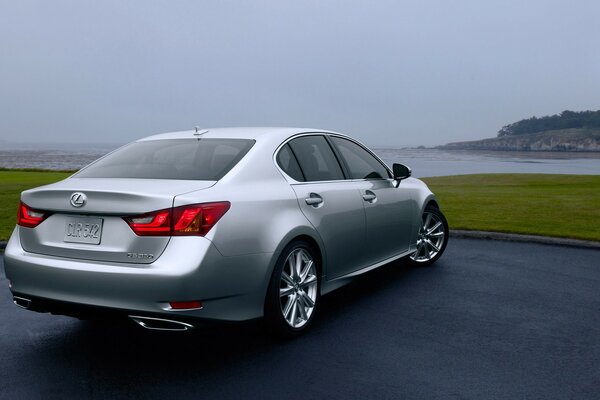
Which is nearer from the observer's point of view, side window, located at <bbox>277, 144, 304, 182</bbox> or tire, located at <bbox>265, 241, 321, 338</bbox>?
tire, located at <bbox>265, 241, 321, 338</bbox>

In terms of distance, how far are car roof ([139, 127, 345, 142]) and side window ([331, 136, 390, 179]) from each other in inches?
20.0

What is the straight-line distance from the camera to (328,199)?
518cm

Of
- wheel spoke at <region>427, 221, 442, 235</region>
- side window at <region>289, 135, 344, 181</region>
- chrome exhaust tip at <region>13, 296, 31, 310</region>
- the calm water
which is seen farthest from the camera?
Answer: the calm water

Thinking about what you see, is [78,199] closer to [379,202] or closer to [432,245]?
[379,202]

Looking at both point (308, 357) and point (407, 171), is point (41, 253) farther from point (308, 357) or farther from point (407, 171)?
point (407, 171)

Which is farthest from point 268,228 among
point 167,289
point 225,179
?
point 167,289

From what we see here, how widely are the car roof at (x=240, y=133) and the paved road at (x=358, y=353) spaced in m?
1.60

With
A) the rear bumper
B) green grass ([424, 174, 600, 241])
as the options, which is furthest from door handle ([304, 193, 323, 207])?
green grass ([424, 174, 600, 241])

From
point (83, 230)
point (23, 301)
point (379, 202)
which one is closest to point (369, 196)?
point (379, 202)

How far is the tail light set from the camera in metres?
3.88

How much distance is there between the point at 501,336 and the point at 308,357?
1.61m

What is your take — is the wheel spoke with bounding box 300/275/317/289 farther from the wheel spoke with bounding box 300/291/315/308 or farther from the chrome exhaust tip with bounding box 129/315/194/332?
the chrome exhaust tip with bounding box 129/315/194/332

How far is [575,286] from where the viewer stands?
6.60 metres

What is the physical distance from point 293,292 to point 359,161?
203 centimetres
